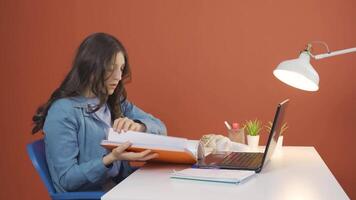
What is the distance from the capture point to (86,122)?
6.65 feet

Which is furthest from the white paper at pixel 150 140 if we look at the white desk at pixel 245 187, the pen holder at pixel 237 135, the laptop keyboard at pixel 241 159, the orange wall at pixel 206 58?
the orange wall at pixel 206 58

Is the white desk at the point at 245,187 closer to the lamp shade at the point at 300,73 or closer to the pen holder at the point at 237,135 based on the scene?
the lamp shade at the point at 300,73

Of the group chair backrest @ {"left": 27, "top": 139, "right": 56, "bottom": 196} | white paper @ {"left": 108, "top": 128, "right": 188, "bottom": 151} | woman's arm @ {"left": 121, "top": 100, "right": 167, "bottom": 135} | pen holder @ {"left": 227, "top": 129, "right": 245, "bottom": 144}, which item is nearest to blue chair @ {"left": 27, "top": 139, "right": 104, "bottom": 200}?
chair backrest @ {"left": 27, "top": 139, "right": 56, "bottom": 196}

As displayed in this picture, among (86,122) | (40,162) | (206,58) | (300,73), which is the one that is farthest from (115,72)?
(206,58)

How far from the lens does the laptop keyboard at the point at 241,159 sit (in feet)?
6.20

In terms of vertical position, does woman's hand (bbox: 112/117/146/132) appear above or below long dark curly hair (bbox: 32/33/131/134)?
below

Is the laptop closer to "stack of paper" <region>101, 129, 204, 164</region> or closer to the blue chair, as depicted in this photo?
"stack of paper" <region>101, 129, 204, 164</region>

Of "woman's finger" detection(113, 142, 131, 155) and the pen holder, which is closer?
"woman's finger" detection(113, 142, 131, 155)

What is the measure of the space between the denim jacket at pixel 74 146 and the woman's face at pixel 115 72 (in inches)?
4.6

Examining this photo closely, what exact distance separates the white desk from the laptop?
0.16 ft

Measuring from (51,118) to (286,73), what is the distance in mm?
931

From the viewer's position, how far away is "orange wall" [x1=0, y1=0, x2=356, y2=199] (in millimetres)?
2729

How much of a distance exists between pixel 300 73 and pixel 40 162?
100cm

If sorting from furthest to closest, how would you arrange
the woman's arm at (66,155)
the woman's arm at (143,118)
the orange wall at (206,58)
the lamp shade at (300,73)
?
the orange wall at (206,58)
the woman's arm at (143,118)
the lamp shade at (300,73)
the woman's arm at (66,155)
